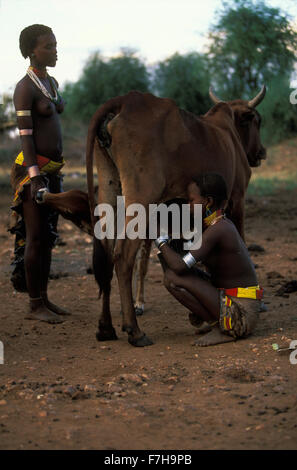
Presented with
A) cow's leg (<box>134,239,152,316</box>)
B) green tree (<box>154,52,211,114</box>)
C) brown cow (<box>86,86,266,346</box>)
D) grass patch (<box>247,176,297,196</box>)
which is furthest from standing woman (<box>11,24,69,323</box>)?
green tree (<box>154,52,211,114</box>)

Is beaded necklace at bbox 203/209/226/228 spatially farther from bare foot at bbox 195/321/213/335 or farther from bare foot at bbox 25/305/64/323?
bare foot at bbox 25/305/64/323

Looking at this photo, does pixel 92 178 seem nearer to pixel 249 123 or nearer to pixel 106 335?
pixel 106 335

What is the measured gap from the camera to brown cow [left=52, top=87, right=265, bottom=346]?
4.65 m

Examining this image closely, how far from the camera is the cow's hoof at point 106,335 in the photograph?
483 cm

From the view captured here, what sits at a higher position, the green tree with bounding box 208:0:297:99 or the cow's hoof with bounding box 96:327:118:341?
the green tree with bounding box 208:0:297:99

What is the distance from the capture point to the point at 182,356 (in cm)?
433

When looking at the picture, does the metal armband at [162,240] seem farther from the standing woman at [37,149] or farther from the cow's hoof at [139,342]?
the standing woman at [37,149]

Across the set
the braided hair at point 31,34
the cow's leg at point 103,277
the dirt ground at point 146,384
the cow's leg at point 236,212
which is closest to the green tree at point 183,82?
the cow's leg at point 236,212

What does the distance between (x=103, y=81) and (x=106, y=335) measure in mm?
22737

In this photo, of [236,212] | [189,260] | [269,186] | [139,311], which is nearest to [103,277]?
[189,260]

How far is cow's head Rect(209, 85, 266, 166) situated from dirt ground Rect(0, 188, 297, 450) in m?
1.48

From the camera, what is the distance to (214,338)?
455 centimetres
